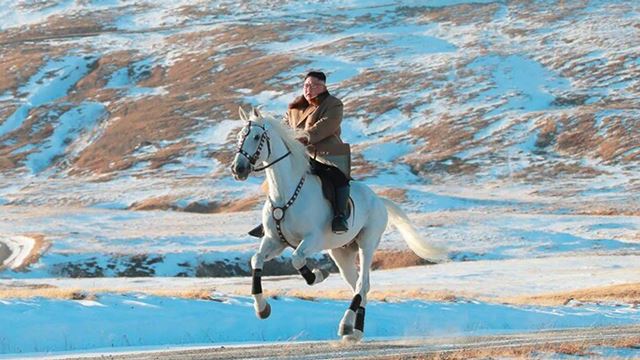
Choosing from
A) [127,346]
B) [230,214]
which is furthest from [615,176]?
[127,346]

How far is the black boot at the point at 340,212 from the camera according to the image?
16828 millimetres

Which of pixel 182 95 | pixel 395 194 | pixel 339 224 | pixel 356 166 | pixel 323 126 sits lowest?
pixel 182 95

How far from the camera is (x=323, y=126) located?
57.1 ft

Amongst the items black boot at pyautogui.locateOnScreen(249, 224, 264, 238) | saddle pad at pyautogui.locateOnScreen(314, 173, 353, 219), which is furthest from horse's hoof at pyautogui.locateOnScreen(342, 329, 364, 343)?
black boot at pyautogui.locateOnScreen(249, 224, 264, 238)

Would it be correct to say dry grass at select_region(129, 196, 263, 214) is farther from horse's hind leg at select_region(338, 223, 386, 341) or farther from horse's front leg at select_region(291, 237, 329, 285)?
horse's front leg at select_region(291, 237, 329, 285)

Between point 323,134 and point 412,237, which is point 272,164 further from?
point 412,237

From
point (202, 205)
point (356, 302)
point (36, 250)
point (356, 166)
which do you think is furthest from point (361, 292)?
point (356, 166)

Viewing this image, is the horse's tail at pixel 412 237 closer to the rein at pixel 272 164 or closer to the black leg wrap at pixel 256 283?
the rein at pixel 272 164

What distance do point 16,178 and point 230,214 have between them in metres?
49.9

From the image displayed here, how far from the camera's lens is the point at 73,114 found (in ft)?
486

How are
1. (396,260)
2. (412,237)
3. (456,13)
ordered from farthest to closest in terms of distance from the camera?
Answer: (456,13)
(396,260)
(412,237)

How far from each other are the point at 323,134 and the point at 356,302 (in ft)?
8.97

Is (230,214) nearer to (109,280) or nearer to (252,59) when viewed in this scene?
(109,280)

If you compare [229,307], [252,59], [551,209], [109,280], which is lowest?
[252,59]
